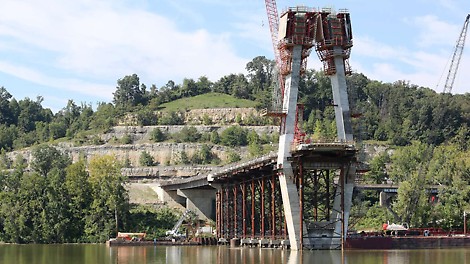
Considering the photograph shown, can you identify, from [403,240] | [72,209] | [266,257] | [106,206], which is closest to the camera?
[266,257]

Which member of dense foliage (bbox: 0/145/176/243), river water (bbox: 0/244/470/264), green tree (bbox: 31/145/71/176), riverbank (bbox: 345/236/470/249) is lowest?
river water (bbox: 0/244/470/264)

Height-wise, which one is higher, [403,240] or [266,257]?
[403,240]

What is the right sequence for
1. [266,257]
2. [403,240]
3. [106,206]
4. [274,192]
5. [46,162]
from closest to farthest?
[266,257]
[274,192]
[403,240]
[106,206]
[46,162]

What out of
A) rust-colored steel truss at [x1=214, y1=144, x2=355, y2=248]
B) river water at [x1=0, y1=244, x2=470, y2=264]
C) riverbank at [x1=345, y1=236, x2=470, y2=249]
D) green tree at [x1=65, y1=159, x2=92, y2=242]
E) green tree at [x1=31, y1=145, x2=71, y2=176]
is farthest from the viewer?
green tree at [x1=31, y1=145, x2=71, y2=176]

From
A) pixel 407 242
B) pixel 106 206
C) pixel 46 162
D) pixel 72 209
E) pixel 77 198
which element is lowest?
pixel 407 242

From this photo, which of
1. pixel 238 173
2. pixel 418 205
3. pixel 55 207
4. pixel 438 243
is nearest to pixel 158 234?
pixel 55 207

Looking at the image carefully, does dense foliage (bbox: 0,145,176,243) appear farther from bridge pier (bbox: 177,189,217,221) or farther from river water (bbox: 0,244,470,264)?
river water (bbox: 0,244,470,264)

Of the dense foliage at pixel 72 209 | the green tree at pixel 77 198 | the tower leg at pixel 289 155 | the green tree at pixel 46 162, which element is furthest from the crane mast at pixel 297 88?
the green tree at pixel 46 162

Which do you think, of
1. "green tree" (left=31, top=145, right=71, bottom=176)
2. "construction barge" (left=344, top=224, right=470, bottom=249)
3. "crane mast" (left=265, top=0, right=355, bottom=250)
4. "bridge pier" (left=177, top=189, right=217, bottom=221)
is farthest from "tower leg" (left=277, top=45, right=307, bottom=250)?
"green tree" (left=31, top=145, right=71, bottom=176)

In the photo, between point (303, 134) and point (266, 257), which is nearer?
point (266, 257)

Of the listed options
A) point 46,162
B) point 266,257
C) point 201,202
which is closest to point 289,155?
point 266,257

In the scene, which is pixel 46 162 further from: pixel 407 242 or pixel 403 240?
pixel 407 242

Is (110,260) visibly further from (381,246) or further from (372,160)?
(372,160)

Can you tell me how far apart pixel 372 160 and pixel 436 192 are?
130 feet
